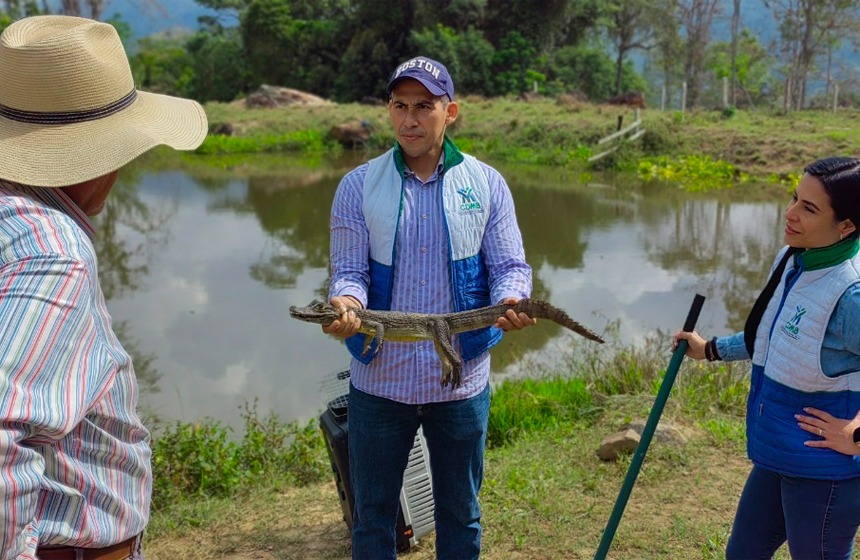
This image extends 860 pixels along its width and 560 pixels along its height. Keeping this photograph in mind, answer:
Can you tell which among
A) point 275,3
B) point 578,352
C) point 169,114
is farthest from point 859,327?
point 275,3

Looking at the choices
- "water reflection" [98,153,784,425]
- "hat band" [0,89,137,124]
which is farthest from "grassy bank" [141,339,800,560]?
"hat band" [0,89,137,124]

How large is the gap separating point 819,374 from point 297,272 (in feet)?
31.6

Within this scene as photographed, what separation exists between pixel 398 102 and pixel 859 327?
1.72m

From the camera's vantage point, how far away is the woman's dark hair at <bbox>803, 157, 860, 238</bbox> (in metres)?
2.35

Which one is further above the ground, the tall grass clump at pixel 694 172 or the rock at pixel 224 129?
the rock at pixel 224 129

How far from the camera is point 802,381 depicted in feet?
7.87

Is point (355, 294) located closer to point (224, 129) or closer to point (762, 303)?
point (762, 303)

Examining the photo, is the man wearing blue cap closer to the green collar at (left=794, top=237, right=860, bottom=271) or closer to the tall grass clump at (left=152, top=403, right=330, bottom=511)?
the green collar at (left=794, top=237, right=860, bottom=271)

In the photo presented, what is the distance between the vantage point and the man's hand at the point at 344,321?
2.52 meters

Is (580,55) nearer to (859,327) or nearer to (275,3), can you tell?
(275,3)

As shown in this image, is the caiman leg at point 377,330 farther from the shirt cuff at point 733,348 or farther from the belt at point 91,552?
the shirt cuff at point 733,348

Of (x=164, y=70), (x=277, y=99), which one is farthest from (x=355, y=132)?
(x=164, y=70)

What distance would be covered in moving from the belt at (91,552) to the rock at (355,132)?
2811 centimetres

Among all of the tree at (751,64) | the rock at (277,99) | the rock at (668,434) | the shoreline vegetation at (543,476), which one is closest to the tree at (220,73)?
the rock at (277,99)
